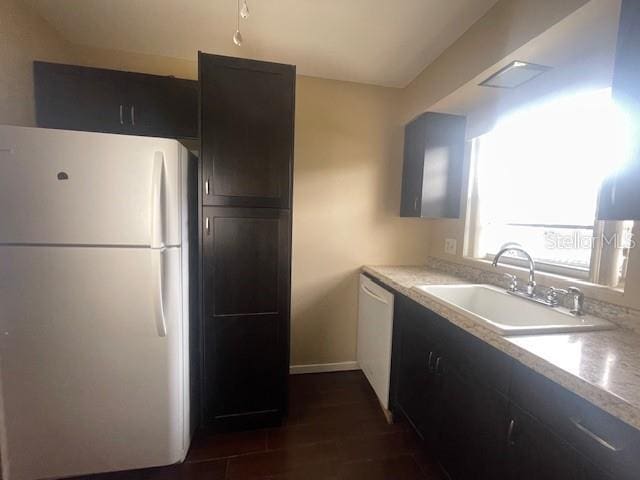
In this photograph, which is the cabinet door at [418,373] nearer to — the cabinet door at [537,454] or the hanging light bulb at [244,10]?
the cabinet door at [537,454]

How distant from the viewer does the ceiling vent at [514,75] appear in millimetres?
1385

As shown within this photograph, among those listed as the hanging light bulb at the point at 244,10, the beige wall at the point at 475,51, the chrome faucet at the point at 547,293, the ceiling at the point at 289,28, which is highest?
the ceiling at the point at 289,28

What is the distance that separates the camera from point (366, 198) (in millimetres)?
2410

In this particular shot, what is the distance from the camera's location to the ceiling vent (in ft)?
4.54

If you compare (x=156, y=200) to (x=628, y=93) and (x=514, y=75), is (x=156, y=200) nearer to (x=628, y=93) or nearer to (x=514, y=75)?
(x=628, y=93)

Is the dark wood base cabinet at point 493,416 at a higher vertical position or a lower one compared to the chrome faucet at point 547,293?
lower

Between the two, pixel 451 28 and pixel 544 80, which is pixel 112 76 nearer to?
pixel 451 28

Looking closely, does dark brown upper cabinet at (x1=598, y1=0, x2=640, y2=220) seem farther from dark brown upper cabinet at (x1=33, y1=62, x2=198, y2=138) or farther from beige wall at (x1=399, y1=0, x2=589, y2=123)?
dark brown upper cabinet at (x1=33, y1=62, x2=198, y2=138)

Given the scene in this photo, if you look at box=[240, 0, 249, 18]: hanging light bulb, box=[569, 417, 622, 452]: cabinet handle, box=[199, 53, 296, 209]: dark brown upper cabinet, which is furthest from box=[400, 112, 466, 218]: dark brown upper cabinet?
box=[569, 417, 622, 452]: cabinet handle

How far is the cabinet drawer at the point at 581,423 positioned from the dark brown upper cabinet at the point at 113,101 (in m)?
2.14

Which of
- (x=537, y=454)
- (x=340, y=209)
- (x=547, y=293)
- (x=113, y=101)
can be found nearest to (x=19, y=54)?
(x=113, y=101)

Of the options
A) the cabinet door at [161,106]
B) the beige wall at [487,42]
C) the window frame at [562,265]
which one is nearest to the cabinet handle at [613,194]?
the window frame at [562,265]

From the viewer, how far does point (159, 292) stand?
1.33 m

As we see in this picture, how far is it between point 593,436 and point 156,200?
1.74m
